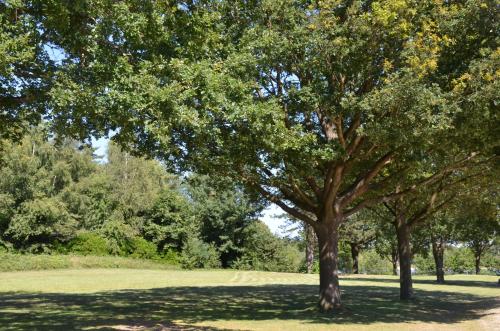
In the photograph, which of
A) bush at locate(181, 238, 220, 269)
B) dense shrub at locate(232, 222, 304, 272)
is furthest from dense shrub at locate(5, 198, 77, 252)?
dense shrub at locate(232, 222, 304, 272)

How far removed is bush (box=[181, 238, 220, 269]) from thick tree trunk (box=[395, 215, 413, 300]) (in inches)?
1197

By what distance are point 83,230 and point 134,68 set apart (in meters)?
43.5

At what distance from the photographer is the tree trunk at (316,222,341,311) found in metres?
17.9

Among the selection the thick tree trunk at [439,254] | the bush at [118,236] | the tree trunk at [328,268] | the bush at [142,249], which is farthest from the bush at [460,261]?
the tree trunk at [328,268]

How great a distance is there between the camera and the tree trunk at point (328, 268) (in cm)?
1789

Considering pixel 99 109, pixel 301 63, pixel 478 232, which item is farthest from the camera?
pixel 478 232

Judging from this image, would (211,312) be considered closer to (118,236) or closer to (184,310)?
(184,310)

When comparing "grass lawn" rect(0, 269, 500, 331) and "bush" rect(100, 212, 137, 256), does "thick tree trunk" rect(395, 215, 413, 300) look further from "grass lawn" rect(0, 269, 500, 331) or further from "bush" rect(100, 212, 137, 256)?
"bush" rect(100, 212, 137, 256)

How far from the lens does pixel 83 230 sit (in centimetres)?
5053

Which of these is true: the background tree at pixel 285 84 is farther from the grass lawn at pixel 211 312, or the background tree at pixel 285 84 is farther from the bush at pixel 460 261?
the bush at pixel 460 261

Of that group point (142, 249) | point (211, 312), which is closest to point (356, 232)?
point (142, 249)

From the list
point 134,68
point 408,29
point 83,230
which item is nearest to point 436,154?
point 408,29

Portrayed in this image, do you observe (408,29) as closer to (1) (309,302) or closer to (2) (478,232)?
(1) (309,302)

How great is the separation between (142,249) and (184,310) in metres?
34.7
